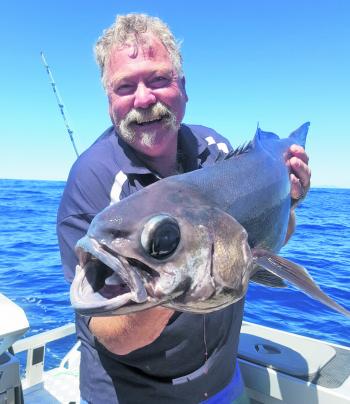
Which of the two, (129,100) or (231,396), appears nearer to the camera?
(129,100)

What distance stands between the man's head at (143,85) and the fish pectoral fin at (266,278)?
113 centimetres

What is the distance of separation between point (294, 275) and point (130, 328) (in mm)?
934

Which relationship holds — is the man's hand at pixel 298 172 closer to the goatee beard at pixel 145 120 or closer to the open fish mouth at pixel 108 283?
the goatee beard at pixel 145 120

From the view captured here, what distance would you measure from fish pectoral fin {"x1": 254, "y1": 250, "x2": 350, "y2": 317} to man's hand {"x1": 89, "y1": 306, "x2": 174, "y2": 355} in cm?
57

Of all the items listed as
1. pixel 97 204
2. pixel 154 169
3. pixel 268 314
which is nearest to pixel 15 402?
pixel 97 204

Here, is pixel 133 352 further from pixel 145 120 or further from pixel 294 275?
pixel 145 120

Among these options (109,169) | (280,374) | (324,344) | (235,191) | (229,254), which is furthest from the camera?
(324,344)

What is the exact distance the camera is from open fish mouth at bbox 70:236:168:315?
5.58ft

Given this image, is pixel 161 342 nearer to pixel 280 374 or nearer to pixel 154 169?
pixel 154 169

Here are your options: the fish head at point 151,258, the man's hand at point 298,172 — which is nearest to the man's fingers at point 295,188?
the man's hand at point 298,172

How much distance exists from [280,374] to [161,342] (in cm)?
174

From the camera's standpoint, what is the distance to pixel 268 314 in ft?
30.9

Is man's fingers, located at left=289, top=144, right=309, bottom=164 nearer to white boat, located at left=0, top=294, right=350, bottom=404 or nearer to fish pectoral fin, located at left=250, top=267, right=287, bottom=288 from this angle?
fish pectoral fin, located at left=250, top=267, right=287, bottom=288

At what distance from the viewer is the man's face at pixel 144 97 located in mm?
3014
